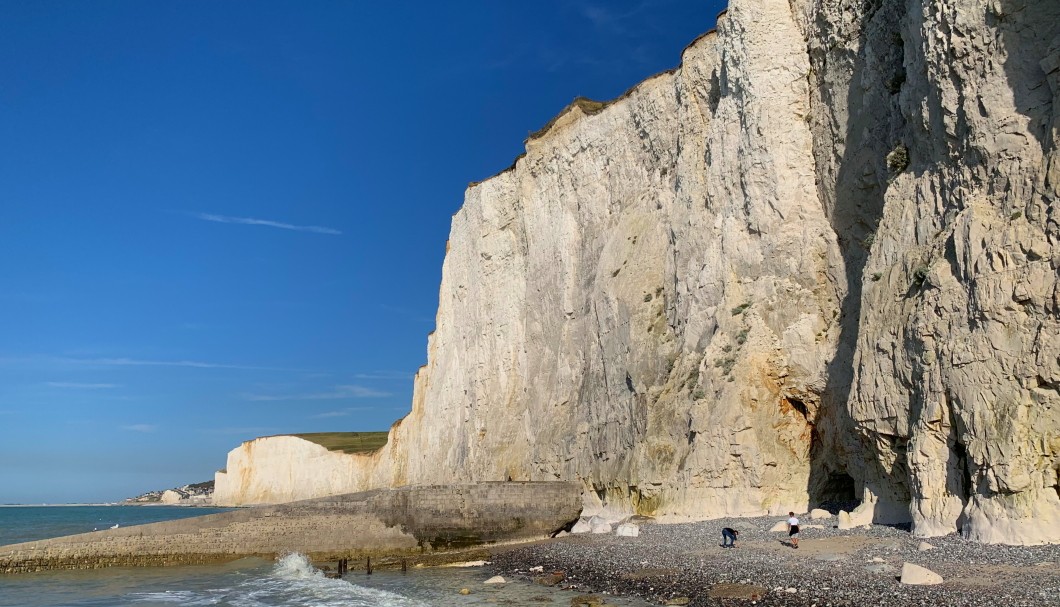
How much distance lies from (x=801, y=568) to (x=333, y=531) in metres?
12.8

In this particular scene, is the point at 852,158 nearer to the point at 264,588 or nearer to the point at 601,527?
the point at 601,527

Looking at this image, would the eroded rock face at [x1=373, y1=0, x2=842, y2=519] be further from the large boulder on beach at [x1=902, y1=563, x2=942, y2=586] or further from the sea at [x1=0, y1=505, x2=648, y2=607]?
the large boulder on beach at [x1=902, y1=563, x2=942, y2=586]

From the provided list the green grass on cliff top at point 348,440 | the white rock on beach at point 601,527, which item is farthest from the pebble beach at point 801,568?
A: the green grass on cliff top at point 348,440

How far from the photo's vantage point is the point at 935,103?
1456 centimetres

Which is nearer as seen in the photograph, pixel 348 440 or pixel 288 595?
pixel 288 595

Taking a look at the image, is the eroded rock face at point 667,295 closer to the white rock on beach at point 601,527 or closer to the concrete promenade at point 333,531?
the white rock on beach at point 601,527

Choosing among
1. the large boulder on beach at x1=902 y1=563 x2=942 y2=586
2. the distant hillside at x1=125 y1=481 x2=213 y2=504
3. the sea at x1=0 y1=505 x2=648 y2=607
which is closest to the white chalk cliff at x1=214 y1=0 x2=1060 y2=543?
the large boulder on beach at x1=902 y1=563 x2=942 y2=586

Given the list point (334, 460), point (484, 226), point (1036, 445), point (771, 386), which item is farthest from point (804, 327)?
point (334, 460)

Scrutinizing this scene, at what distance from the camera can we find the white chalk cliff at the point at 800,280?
39.9 ft

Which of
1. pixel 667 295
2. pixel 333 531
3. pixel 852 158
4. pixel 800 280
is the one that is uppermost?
pixel 852 158

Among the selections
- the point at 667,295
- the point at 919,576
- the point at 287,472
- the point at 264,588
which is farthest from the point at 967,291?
the point at 287,472

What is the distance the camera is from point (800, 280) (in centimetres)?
1952

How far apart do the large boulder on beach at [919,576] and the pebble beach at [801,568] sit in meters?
0.12

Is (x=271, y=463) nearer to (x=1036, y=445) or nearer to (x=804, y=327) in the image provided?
(x=804, y=327)
